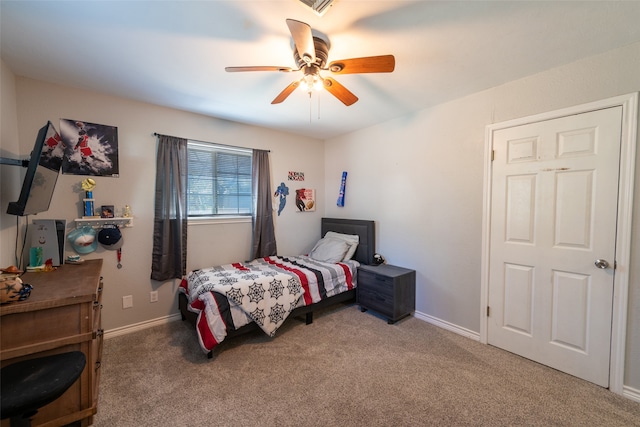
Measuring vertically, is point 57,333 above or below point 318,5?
below

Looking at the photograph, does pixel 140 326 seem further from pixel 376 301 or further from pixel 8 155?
pixel 376 301

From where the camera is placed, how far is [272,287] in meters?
2.57

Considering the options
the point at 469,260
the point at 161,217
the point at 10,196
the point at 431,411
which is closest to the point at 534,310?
the point at 469,260

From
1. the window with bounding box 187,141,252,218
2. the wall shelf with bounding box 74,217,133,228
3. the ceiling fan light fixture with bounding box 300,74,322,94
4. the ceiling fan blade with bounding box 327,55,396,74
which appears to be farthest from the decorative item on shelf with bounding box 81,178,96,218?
the ceiling fan blade with bounding box 327,55,396,74

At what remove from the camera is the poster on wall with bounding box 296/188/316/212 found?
4.03 meters

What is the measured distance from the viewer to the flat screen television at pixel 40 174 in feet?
5.30

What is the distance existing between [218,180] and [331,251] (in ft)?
5.94

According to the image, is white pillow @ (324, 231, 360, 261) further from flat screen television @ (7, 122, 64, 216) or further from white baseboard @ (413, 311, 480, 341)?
flat screen television @ (7, 122, 64, 216)

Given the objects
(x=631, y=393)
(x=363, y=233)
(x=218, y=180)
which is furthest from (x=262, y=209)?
(x=631, y=393)

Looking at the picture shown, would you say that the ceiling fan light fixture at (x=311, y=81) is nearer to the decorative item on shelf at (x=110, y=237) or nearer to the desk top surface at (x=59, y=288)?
the desk top surface at (x=59, y=288)

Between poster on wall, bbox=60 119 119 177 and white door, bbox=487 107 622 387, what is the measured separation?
12.5 feet

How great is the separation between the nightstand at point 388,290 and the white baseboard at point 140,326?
7.40 feet

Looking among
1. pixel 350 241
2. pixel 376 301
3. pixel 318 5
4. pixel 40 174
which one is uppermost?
pixel 318 5

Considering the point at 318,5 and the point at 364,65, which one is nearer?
the point at 318,5
